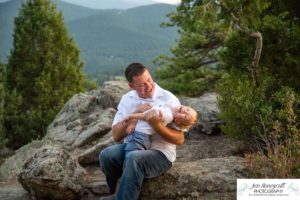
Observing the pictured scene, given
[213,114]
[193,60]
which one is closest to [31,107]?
[193,60]

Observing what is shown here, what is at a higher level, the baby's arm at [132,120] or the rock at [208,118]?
the baby's arm at [132,120]

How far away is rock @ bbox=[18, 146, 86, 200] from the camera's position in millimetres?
6875

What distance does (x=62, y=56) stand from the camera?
947 inches

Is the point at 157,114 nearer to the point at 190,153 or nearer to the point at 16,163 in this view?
the point at 190,153

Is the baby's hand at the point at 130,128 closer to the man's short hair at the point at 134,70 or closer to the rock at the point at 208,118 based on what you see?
the man's short hair at the point at 134,70

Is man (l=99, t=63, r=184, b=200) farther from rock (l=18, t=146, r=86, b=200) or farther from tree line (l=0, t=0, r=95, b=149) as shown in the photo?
tree line (l=0, t=0, r=95, b=149)

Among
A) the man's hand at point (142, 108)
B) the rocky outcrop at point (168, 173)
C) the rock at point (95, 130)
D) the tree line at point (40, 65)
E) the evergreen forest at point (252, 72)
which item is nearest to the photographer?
the man's hand at point (142, 108)

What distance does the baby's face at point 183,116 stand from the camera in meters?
5.99

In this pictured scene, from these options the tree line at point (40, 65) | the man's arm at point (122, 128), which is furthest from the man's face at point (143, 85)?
the tree line at point (40, 65)

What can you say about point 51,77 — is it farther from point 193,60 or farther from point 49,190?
point 49,190

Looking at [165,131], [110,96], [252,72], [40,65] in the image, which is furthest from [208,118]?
[40,65]

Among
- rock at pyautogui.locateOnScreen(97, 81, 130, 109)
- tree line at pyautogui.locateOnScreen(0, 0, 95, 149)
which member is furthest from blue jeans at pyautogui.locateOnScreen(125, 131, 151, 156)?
tree line at pyautogui.locateOnScreen(0, 0, 95, 149)

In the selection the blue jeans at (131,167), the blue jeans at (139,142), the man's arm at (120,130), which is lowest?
the blue jeans at (131,167)

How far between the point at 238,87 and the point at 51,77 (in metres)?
16.5
